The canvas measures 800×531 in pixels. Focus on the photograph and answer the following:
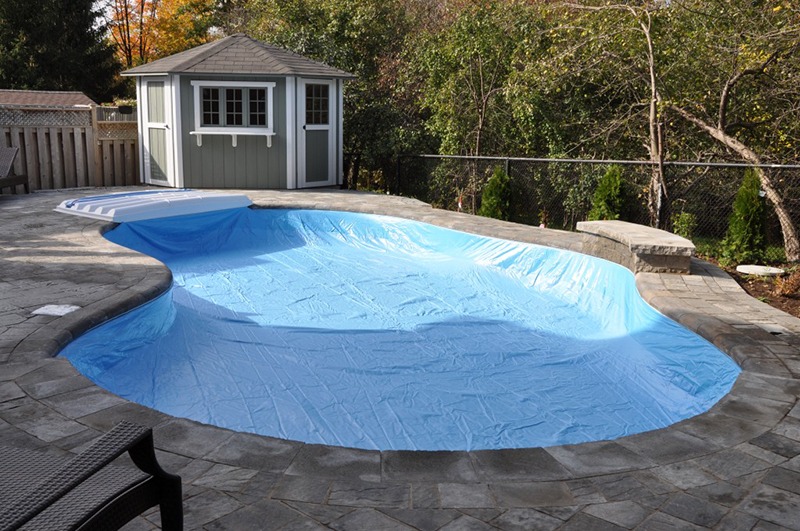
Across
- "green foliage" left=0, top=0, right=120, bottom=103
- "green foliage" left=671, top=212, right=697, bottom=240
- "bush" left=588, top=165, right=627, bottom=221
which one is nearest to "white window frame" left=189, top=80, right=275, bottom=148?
"bush" left=588, top=165, right=627, bottom=221

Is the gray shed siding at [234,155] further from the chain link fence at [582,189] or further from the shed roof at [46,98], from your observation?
the shed roof at [46,98]

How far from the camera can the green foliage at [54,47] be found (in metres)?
20.7

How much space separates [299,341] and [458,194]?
6690mm

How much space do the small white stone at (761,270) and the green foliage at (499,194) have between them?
12.8 feet

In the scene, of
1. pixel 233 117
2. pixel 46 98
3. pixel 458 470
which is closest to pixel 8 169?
pixel 233 117

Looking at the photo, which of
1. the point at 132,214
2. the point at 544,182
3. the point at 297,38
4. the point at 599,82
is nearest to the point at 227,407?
the point at 132,214

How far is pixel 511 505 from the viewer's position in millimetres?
2723

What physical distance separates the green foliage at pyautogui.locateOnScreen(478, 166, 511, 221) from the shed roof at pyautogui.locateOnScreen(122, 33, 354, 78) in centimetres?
378

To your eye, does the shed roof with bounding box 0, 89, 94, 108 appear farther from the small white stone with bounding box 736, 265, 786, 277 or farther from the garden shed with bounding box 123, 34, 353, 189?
the small white stone with bounding box 736, 265, 786, 277

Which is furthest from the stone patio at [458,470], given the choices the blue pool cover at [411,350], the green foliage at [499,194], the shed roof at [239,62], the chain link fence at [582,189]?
the shed roof at [239,62]

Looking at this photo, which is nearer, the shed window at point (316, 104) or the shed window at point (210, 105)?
the shed window at point (210, 105)

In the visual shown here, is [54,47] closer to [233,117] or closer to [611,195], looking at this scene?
[233,117]

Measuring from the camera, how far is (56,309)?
5250 millimetres

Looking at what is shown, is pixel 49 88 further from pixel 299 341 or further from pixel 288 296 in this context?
pixel 299 341
